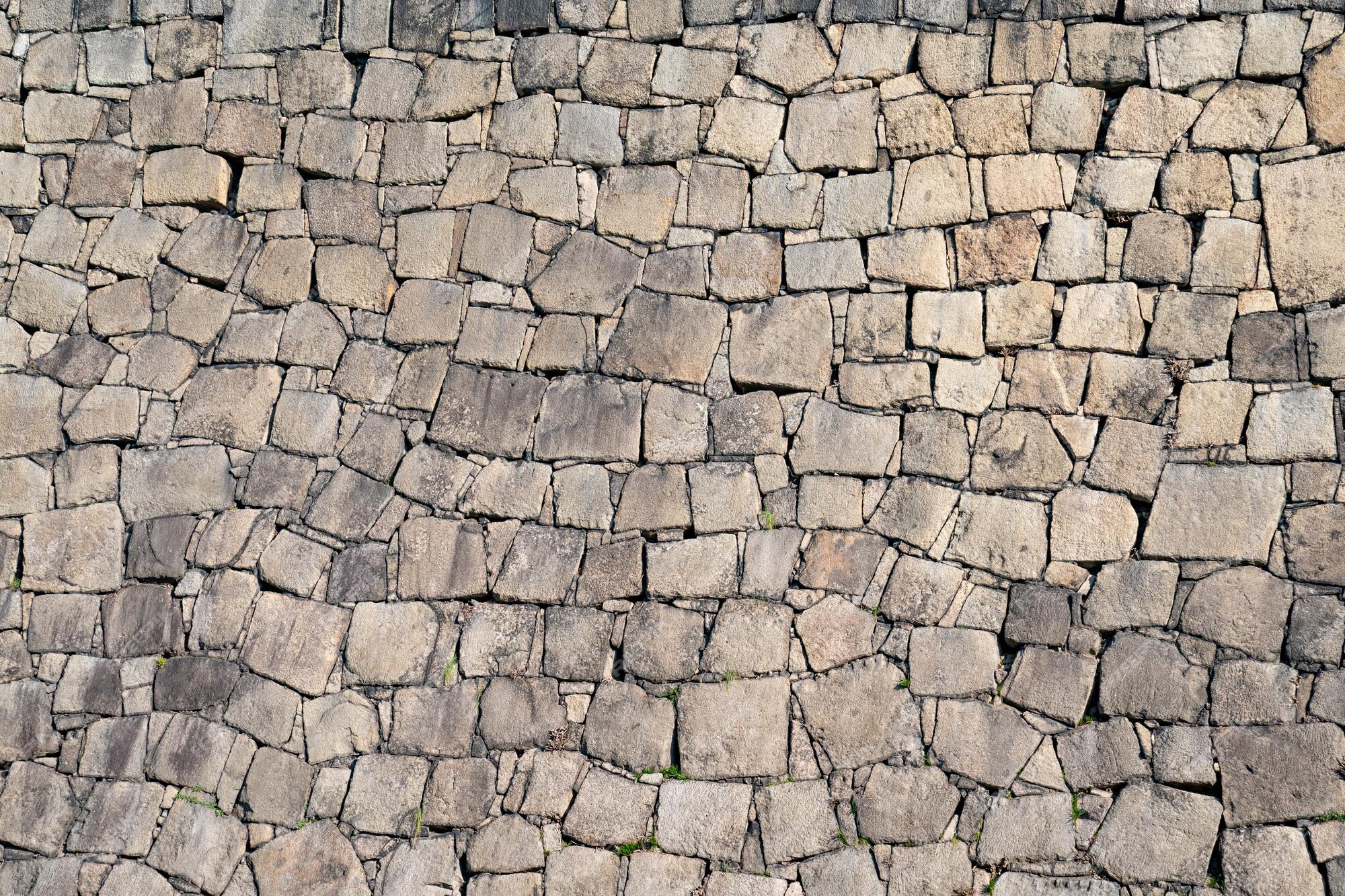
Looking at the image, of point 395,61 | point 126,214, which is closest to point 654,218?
point 395,61

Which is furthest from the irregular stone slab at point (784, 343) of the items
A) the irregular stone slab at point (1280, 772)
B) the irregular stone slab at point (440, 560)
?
the irregular stone slab at point (1280, 772)

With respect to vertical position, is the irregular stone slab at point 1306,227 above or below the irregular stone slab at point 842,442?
above

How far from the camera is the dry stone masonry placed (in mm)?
5461

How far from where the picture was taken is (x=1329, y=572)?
532 cm

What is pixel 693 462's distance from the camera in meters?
6.01

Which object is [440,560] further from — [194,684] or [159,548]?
[159,548]

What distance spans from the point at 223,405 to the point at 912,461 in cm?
335

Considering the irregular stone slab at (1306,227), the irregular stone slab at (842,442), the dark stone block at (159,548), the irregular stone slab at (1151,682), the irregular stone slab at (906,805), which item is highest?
the irregular stone slab at (1306,227)

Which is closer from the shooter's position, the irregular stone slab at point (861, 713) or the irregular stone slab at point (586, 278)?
the irregular stone slab at point (861, 713)

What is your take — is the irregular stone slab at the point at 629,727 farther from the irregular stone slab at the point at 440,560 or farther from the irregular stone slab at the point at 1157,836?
the irregular stone slab at the point at 1157,836

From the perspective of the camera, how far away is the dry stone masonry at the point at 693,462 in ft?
17.9

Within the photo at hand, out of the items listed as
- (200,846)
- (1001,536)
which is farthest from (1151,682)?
(200,846)

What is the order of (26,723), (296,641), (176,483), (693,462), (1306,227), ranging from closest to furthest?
(1306,227)
(693,462)
(296,641)
(26,723)
(176,483)

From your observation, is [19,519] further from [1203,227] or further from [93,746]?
[1203,227]
